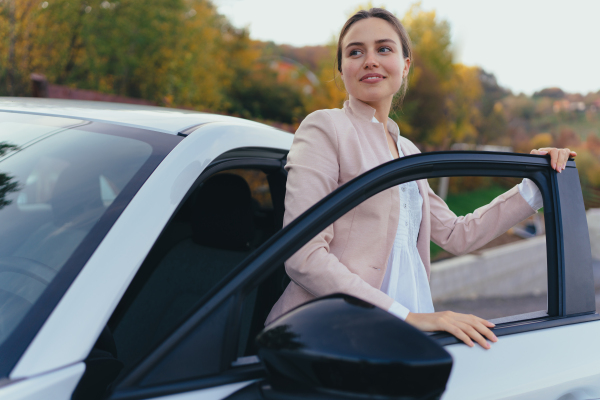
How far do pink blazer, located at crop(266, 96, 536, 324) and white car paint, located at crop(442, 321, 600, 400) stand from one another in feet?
0.84

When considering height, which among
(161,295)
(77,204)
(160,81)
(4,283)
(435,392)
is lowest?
(161,295)

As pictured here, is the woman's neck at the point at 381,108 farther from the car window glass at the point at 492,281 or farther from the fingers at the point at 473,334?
the car window glass at the point at 492,281

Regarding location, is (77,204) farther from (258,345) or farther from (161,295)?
(161,295)

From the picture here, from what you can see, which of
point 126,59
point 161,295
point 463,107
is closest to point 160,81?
point 126,59

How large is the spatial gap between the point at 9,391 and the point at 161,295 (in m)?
1.22

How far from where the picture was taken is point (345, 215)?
1.45 m

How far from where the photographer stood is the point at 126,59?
8.98 metres

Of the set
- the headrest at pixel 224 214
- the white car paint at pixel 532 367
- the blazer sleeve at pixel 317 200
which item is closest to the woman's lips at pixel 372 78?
the blazer sleeve at pixel 317 200

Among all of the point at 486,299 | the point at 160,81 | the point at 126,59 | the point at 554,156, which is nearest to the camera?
the point at 554,156

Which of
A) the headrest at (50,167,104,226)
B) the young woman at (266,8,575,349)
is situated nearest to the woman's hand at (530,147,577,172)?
the young woman at (266,8,575,349)

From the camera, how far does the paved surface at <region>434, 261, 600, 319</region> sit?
639cm

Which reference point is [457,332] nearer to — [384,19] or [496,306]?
[384,19]

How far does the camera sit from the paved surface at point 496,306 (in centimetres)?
639

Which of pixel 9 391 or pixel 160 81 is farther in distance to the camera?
pixel 160 81
